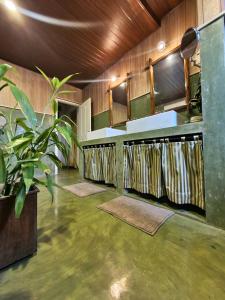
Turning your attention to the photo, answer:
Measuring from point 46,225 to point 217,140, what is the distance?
1687 mm

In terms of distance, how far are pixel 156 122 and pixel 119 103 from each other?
182cm

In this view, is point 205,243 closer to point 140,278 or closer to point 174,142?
point 140,278

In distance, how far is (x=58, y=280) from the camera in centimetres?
76

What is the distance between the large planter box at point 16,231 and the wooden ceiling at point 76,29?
118 inches

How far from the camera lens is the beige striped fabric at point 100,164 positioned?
8.34 ft

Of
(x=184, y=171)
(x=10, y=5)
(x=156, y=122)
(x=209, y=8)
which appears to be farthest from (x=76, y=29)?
(x=184, y=171)

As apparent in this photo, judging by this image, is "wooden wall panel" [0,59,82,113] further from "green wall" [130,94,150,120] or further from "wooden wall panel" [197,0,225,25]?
"wooden wall panel" [197,0,225,25]

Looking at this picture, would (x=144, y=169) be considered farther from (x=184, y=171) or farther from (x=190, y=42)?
(x=190, y=42)

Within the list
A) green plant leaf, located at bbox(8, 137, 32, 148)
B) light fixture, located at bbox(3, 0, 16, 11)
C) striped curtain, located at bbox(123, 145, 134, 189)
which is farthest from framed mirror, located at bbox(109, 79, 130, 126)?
green plant leaf, located at bbox(8, 137, 32, 148)

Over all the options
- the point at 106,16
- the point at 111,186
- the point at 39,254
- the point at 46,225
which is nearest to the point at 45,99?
the point at 106,16

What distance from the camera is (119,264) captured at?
874 mm

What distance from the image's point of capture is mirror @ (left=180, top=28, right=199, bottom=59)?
1.48 m

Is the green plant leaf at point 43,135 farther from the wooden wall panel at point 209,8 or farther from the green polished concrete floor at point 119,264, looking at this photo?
the wooden wall panel at point 209,8

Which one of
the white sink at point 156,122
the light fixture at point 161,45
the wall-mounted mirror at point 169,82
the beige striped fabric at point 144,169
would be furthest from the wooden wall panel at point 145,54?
the beige striped fabric at point 144,169
